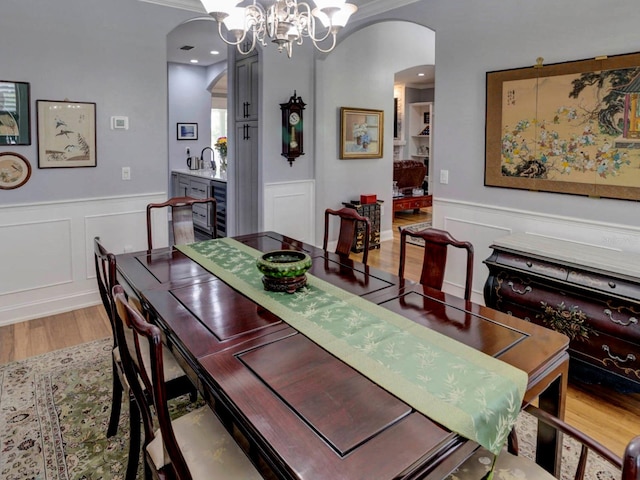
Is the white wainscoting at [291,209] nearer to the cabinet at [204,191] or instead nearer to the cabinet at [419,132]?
the cabinet at [204,191]

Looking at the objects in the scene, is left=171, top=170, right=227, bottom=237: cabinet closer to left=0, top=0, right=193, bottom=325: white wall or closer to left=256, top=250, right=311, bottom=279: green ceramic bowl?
left=0, top=0, right=193, bottom=325: white wall

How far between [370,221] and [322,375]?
4.80m

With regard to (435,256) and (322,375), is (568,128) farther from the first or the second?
(322,375)

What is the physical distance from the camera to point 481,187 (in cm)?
373

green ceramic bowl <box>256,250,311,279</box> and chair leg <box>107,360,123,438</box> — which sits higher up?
green ceramic bowl <box>256,250,311,279</box>

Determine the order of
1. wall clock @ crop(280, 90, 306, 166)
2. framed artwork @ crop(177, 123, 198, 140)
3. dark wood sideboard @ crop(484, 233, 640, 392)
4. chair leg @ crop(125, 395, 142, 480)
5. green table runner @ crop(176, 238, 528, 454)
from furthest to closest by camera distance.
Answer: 1. framed artwork @ crop(177, 123, 198, 140)
2. wall clock @ crop(280, 90, 306, 166)
3. dark wood sideboard @ crop(484, 233, 640, 392)
4. chair leg @ crop(125, 395, 142, 480)
5. green table runner @ crop(176, 238, 528, 454)

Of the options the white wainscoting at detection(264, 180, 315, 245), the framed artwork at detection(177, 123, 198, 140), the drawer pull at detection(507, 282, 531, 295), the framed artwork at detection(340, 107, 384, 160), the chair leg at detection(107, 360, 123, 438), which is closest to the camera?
the chair leg at detection(107, 360, 123, 438)

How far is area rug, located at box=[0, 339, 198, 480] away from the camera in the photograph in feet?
6.89

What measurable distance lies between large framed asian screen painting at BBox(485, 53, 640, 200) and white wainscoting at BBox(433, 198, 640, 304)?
0.22m

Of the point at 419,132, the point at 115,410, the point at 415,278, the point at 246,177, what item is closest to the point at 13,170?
the point at 115,410

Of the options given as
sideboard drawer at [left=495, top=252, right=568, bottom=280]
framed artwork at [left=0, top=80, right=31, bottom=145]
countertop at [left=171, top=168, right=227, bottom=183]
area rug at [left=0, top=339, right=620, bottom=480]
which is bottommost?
area rug at [left=0, top=339, right=620, bottom=480]

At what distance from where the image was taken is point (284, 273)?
204 centimetres

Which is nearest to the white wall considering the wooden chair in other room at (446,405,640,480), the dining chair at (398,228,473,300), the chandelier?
the chandelier

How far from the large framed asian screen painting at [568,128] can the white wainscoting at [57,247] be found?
3.28m
